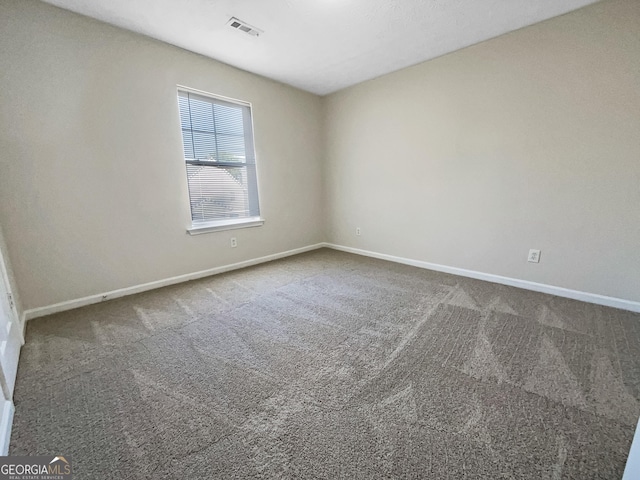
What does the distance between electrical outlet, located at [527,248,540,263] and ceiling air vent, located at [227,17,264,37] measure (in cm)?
329

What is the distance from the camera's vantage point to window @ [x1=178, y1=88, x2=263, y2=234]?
2.81 m

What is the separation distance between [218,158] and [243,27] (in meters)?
1.34

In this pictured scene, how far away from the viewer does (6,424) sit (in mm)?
1073

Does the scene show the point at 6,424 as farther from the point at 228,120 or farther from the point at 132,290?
the point at 228,120

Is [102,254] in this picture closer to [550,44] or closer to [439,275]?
[439,275]

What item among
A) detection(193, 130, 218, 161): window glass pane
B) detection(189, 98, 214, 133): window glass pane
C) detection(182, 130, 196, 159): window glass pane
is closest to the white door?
detection(182, 130, 196, 159): window glass pane

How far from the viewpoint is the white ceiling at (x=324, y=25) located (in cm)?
196

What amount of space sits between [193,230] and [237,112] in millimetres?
1556

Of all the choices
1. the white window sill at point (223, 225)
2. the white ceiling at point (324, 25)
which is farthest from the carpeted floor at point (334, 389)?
the white ceiling at point (324, 25)

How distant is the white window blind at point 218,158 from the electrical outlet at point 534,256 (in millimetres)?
3145

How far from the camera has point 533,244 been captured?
98.2 inches

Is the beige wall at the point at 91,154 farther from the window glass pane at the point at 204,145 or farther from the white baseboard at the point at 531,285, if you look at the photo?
the white baseboard at the point at 531,285

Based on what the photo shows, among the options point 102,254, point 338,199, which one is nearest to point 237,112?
point 338,199
